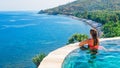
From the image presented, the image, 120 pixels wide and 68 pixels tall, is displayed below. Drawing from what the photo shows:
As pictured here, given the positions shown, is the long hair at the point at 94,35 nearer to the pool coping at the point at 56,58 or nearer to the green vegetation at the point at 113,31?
the pool coping at the point at 56,58

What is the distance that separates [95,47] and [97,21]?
78209 millimetres

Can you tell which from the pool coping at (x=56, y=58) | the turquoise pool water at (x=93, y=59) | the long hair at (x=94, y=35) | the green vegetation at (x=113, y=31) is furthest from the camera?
the green vegetation at (x=113, y=31)

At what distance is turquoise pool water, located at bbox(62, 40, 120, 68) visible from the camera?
10688 mm

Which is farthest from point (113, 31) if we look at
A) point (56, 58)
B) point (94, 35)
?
point (56, 58)

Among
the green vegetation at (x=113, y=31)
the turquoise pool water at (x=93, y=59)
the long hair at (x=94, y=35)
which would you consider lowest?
the green vegetation at (x=113, y=31)

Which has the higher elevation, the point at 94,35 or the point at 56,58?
the point at 94,35

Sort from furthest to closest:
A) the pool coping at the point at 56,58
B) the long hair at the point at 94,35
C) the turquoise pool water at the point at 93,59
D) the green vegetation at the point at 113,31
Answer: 1. the green vegetation at the point at 113,31
2. the long hair at the point at 94,35
3. the turquoise pool water at the point at 93,59
4. the pool coping at the point at 56,58

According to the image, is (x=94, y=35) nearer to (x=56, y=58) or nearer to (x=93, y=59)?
(x=93, y=59)

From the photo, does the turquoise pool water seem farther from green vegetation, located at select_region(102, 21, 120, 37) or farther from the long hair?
green vegetation, located at select_region(102, 21, 120, 37)

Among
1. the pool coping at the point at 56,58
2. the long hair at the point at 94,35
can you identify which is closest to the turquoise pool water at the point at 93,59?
the pool coping at the point at 56,58

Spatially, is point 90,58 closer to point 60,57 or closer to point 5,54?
point 60,57

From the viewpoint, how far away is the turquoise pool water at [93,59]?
1069cm

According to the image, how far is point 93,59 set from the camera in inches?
457

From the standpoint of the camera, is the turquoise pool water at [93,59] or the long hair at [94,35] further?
the long hair at [94,35]
